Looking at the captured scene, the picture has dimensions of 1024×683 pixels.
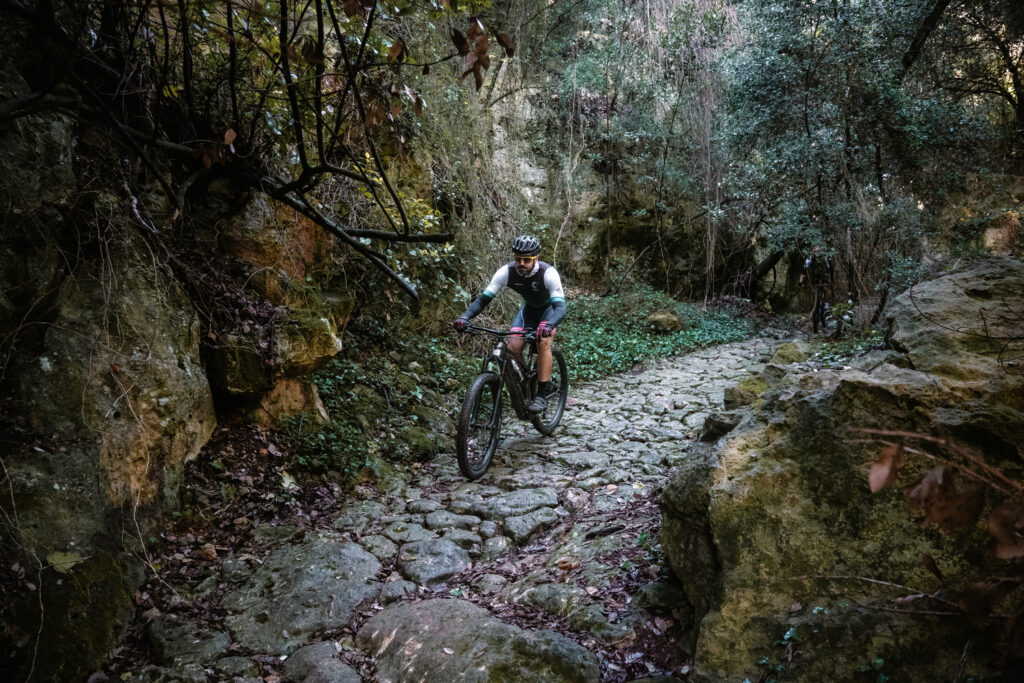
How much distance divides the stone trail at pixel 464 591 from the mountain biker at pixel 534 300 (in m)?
1.13

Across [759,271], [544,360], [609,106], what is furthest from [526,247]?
[759,271]

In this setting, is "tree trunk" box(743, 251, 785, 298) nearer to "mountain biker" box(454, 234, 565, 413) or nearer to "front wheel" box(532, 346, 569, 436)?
"front wheel" box(532, 346, 569, 436)

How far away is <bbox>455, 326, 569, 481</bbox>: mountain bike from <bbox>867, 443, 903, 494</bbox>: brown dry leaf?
167 inches

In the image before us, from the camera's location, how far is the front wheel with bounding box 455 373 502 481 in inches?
202

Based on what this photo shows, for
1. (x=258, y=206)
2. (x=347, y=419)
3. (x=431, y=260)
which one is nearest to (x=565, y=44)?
(x=431, y=260)

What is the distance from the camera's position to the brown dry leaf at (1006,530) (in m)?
0.97

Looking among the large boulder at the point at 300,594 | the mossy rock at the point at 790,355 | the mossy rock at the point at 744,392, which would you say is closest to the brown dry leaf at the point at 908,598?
the large boulder at the point at 300,594

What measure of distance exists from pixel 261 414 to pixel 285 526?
3.77 feet

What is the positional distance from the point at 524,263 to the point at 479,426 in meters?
1.77

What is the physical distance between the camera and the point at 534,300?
6.27 meters

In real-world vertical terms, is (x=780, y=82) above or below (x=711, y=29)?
below

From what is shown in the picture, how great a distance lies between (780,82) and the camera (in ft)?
34.4

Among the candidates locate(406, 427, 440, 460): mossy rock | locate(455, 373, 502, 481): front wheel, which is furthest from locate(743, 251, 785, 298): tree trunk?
locate(406, 427, 440, 460): mossy rock

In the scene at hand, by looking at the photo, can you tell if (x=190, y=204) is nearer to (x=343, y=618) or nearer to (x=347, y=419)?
(x=347, y=419)
